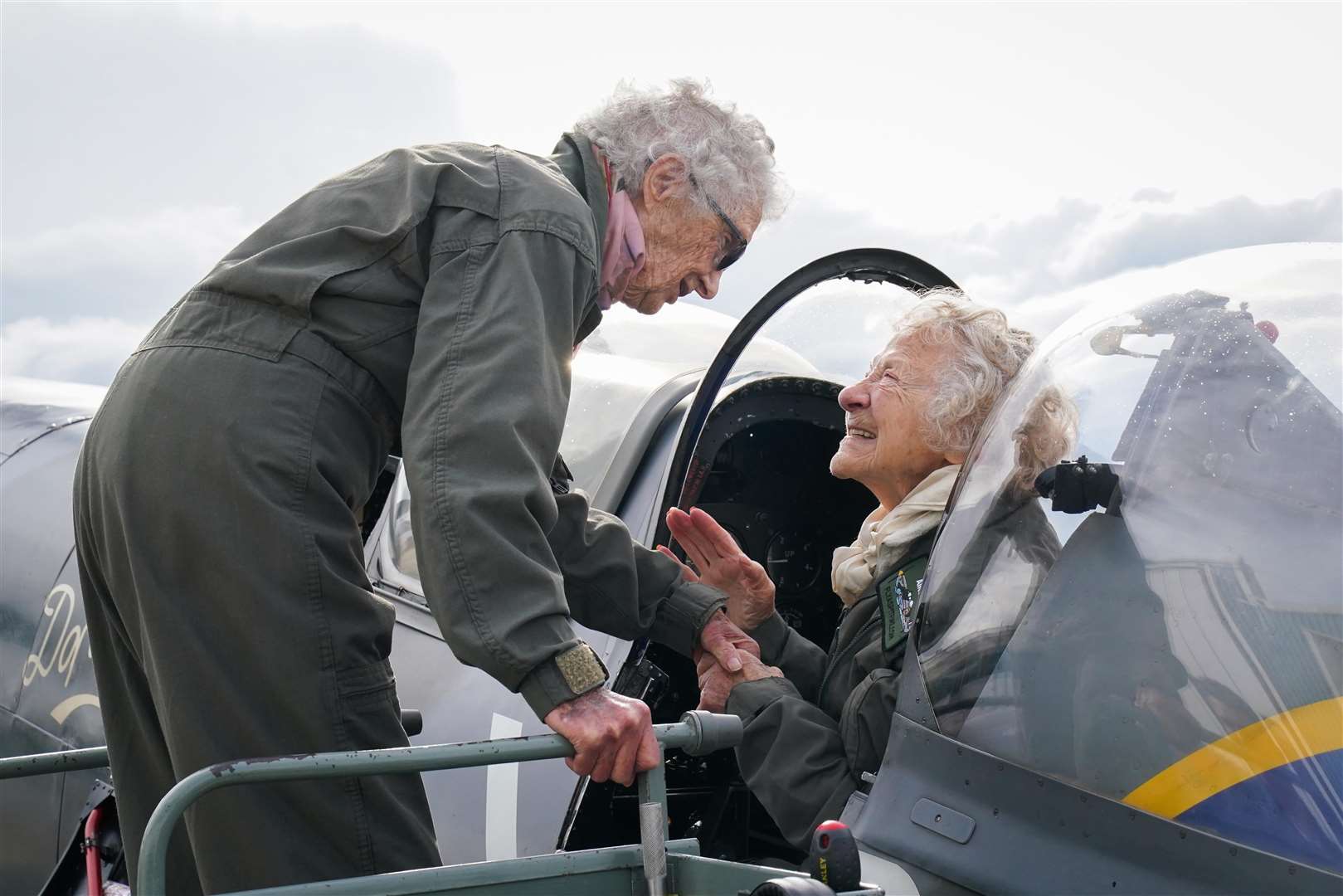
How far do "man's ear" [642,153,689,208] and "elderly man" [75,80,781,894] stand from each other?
0.55 ft

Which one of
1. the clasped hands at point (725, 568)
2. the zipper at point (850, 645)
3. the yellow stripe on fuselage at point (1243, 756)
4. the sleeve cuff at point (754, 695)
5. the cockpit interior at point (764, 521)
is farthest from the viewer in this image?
the cockpit interior at point (764, 521)

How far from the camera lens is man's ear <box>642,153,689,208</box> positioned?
2.56 meters

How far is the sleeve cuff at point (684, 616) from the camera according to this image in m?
2.97

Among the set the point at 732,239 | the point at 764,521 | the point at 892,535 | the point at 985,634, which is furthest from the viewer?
the point at 764,521

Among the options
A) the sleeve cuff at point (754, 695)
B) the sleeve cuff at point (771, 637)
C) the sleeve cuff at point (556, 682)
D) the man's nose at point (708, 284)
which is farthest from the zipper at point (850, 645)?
the sleeve cuff at point (556, 682)

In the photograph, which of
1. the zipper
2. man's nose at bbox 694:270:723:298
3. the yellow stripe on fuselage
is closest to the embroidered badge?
the zipper

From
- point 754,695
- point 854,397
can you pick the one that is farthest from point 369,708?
point 854,397

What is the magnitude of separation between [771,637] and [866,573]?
41 cm

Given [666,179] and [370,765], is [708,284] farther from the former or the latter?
[370,765]

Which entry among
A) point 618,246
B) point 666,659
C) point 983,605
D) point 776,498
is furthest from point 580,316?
Result: point 776,498

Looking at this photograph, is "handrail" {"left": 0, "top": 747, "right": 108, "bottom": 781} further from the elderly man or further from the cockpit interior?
the cockpit interior

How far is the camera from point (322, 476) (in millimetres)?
2246

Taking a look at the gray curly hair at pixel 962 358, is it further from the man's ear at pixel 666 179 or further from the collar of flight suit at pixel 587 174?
the collar of flight suit at pixel 587 174

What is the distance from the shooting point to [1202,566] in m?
1.87
